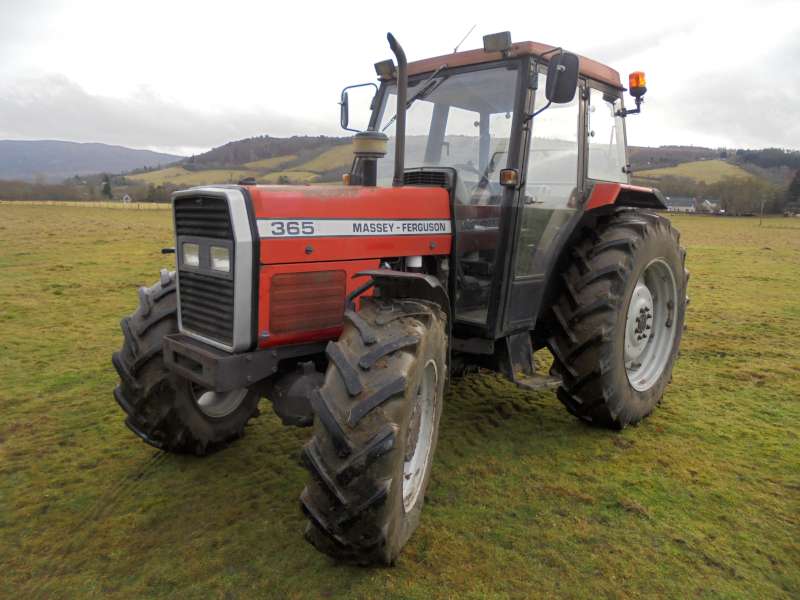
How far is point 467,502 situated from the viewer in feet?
10.3

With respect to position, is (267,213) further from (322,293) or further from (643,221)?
(643,221)

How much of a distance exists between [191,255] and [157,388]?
760 millimetres

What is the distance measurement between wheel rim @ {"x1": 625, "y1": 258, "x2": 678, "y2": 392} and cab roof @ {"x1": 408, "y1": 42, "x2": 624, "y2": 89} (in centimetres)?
136

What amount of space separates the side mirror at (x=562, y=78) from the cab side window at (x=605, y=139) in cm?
115

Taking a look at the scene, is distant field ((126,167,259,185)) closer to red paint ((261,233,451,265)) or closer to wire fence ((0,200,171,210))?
wire fence ((0,200,171,210))

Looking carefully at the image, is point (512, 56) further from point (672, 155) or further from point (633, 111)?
point (672, 155)

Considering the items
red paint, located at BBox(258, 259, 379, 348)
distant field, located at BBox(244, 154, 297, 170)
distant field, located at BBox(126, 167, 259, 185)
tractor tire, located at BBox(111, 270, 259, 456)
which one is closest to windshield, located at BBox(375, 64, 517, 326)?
red paint, located at BBox(258, 259, 379, 348)

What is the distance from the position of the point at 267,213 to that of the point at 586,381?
7.36 feet

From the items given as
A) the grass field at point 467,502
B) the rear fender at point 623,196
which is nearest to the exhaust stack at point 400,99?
the rear fender at point 623,196

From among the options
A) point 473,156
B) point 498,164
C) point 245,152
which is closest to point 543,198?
point 498,164

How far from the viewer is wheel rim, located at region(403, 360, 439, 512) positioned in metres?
2.82

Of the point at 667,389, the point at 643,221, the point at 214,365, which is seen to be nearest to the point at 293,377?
the point at 214,365

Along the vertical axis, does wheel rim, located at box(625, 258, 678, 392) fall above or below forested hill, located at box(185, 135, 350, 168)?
below

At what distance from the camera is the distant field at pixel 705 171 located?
160 feet
